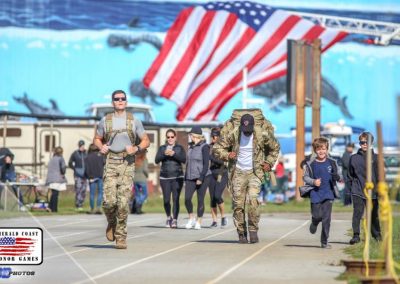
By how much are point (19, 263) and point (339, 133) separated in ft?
120

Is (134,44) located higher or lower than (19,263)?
higher

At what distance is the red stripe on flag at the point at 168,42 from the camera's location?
219 ft

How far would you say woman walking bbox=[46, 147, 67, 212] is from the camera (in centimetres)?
3206

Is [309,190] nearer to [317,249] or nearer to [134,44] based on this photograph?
[317,249]

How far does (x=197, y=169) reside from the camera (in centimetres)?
2331

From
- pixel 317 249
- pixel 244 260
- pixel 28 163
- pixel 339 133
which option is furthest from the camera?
pixel 339 133

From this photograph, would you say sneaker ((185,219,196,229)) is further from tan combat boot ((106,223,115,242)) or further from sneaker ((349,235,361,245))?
tan combat boot ((106,223,115,242))

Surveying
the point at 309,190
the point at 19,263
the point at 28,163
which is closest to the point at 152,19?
the point at 28,163

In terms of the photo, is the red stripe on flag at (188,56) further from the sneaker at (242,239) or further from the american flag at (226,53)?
the sneaker at (242,239)

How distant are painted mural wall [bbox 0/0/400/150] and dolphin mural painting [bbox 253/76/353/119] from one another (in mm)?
54

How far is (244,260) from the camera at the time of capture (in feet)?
50.5

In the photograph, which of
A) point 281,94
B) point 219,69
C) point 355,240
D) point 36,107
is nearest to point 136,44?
point 36,107

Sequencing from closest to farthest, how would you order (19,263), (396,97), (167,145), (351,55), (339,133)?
(396,97) < (19,263) < (167,145) < (339,133) < (351,55)

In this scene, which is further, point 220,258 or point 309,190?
point 309,190
